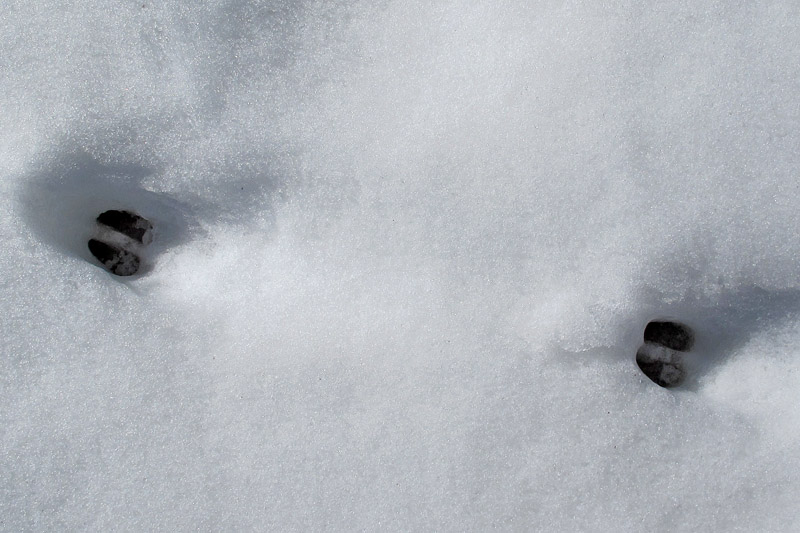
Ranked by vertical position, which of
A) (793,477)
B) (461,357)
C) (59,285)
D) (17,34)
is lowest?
(793,477)

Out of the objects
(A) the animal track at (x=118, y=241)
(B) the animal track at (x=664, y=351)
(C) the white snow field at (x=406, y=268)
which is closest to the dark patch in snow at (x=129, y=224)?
(A) the animal track at (x=118, y=241)

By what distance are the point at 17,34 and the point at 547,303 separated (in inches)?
52.2

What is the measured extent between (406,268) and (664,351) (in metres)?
0.65

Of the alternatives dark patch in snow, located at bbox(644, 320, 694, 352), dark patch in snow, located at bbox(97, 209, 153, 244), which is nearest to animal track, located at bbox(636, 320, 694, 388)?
dark patch in snow, located at bbox(644, 320, 694, 352)

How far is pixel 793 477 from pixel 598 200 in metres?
0.74

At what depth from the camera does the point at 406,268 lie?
48.3 inches

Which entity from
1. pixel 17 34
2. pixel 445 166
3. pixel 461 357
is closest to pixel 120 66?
pixel 17 34

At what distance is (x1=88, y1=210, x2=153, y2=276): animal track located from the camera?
4.36 ft

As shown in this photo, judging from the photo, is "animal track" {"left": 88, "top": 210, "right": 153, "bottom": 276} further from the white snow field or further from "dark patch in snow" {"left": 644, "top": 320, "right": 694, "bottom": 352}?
"dark patch in snow" {"left": 644, "top": 320, "right": 694, "bottom": 352}

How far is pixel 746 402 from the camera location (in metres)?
1.22

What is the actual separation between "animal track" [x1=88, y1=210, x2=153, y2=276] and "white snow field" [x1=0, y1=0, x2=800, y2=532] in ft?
0.31

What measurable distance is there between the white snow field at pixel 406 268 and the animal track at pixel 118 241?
93 mm

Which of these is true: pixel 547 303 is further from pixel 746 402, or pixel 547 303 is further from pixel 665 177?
pixel 746 402

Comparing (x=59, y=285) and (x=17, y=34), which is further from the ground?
(x=17, y=34)
